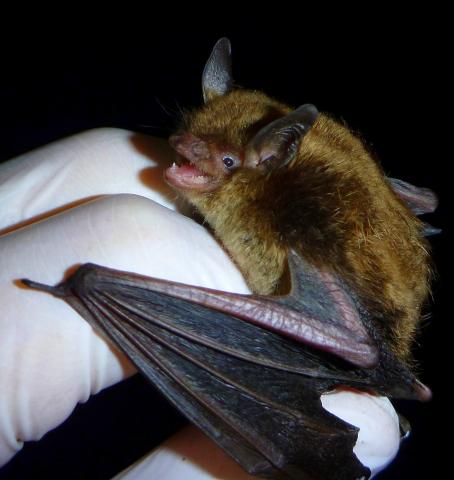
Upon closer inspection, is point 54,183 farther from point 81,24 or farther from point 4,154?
point 81,24

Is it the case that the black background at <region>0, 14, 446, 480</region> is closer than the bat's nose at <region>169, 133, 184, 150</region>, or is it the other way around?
the bat's nose at <region>169, 133, 184, 150</region>

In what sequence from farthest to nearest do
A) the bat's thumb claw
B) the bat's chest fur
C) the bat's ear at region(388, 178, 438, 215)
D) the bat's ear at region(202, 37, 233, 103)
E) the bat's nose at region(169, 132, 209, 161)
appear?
the bat's ear at region(388, 178, 438, 215) → the bat's ear at region(202, 37, 233, 103) → the bat's nose at region(169, 132, 209, 161) → the bat's chest fur → the bat's thumb claw

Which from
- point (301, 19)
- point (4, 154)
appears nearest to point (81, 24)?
point (4, 154)

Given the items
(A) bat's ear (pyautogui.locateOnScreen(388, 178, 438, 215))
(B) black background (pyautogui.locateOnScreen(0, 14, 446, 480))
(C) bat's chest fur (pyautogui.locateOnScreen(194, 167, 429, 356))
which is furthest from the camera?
(B) black background (pyautogui.locateOnScreen(0, 14, 446, 480))

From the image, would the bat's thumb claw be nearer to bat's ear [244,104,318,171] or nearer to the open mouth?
the open mouth

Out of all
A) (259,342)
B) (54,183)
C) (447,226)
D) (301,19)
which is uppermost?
(301,19)

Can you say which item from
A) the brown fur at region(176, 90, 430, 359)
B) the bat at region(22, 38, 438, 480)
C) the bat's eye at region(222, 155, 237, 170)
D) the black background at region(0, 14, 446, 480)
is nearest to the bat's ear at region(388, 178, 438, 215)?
the brown fur at region(176, 90, 430, 359)

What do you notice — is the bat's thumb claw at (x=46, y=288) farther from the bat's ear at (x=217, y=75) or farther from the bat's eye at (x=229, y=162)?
the bat's ear at (x=217, y=75)
